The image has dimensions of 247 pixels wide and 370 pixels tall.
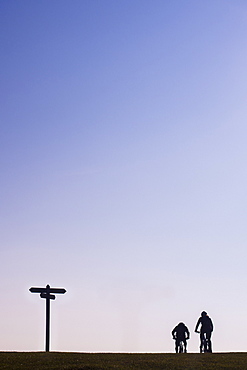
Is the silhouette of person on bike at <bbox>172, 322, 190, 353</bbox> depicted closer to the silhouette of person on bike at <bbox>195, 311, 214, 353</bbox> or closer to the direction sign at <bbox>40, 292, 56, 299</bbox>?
the silhouette of person on bike at <bbox>195, 311, 214, 353</bbox>

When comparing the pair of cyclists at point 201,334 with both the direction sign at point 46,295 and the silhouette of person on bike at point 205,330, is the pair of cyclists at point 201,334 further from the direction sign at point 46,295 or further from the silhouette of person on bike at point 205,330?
the direction sign at point 46,295

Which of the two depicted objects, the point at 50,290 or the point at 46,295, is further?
the point at 50,290

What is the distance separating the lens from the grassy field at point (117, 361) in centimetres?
2642

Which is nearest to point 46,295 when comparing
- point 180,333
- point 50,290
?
point 50,290

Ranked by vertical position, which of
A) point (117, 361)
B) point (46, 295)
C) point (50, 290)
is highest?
point (50, 290)

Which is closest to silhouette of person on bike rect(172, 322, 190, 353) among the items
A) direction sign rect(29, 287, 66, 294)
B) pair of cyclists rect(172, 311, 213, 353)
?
pair of cyclists rect(172, 311, 213, 353)

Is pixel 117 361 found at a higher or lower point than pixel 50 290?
lower

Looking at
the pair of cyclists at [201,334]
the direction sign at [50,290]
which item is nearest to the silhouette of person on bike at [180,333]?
the pair of cyclists at [201,334]

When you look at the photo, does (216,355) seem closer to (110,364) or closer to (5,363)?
(110,364)

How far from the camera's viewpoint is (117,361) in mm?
27922

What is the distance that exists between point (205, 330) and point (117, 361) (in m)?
7.54

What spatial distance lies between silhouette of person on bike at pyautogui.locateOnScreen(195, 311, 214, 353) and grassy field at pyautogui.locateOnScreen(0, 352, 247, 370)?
276 centimetres

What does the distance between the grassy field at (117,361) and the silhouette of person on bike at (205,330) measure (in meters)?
2.76

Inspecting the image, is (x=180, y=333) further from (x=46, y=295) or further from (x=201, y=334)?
(x=46, y=295)
